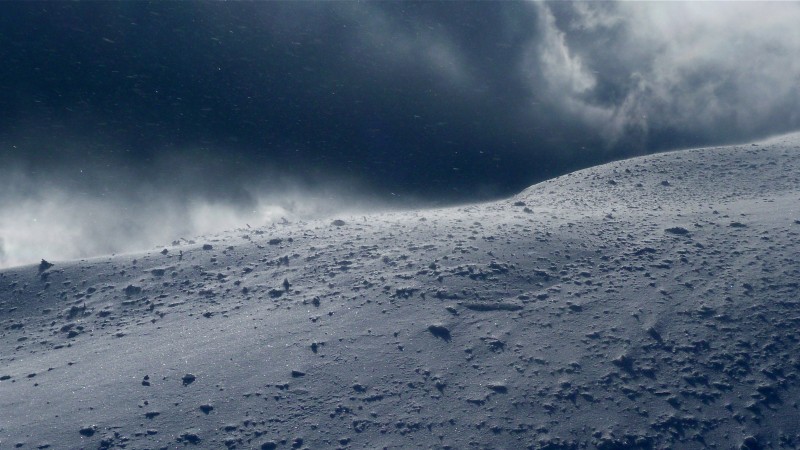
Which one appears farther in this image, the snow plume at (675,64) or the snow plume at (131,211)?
the snow plume at (675,64)

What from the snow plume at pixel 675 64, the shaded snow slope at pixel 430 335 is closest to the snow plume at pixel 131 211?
the shaded snow slope at pixel 430 335

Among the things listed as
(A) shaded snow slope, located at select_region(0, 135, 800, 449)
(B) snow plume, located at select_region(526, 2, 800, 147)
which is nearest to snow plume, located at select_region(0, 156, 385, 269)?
(A) shaded snow slope, located at select_region(0, 135, 800, 449)

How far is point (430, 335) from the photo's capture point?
6.11 metres

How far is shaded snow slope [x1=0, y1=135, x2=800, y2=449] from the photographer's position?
5.33 meters

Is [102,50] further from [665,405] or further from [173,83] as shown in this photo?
[665,405]

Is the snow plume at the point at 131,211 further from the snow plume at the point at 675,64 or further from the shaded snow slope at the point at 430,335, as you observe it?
the snow plume at the point at 675,64

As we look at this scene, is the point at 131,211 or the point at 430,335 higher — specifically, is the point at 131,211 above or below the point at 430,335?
above

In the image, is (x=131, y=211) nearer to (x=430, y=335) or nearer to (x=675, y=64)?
(x=430, y=335)

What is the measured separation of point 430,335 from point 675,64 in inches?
386

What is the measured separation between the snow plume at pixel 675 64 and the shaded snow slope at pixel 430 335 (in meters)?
4.84

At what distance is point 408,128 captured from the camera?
40.8 ft

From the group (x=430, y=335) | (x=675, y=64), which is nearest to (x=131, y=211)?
(x=430, y=335)

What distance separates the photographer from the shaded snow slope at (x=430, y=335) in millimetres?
5328

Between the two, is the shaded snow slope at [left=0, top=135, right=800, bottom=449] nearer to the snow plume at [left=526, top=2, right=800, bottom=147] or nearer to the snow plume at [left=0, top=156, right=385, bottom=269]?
the snow plume at [left=0, top=156, right=385, bottom=269]
